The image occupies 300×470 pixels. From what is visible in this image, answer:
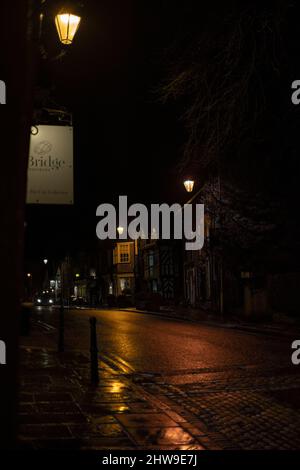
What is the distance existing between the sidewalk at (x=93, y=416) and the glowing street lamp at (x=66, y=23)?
4.82 meters

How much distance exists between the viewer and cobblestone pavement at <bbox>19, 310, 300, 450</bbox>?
6215 millimetres

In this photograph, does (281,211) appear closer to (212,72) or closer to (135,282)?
(212,72)

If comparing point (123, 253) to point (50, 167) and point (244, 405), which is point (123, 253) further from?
point (244, 405)

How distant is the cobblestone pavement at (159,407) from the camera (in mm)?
6215

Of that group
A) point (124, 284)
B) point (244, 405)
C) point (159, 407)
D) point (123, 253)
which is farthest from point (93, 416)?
point (124, 284)

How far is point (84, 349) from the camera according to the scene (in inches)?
626

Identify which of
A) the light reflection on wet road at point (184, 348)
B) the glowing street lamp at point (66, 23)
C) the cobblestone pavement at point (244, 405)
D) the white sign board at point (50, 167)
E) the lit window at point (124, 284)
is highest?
the glowing street lamp at point (66, 23)

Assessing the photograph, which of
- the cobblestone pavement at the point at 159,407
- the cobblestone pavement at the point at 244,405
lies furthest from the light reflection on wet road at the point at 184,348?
the cobblestone pavement at the point at 244,405

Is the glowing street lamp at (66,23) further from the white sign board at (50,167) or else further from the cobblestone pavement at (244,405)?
the cobblestone pavement at (244,405)

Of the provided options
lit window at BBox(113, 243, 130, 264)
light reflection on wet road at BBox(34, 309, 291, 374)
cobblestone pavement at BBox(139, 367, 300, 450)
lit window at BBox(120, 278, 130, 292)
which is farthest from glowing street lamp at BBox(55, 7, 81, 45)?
lit window at BBox(120, 278, 130, 292)

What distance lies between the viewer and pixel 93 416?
729 centimetres

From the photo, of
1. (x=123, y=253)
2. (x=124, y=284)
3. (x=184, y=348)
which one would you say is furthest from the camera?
(x=124, y=284)

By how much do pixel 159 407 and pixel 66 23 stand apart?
5310mm

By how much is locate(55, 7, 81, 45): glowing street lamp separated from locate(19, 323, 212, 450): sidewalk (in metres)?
4.82
